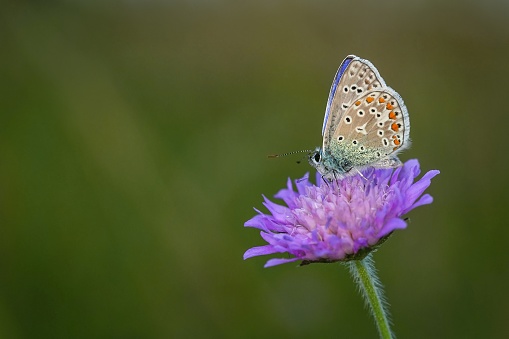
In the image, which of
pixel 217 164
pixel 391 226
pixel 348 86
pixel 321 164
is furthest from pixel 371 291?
pixel 217 164

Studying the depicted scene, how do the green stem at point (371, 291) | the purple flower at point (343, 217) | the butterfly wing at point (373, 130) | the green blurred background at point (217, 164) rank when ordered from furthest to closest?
the green blurred background at point (217, 164), the butterfly wing at point (373, 130), the purple flower at point (343, 217), the green stem at point (371, 291)

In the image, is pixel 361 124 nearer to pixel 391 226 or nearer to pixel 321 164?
pixel 321 164

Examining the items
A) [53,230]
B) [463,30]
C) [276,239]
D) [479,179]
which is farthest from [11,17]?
[463,30]

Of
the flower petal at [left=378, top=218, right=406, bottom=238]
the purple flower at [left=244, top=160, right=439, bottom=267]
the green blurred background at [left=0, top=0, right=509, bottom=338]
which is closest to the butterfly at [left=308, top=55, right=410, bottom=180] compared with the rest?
the purple flower at [left=244, top=160, right=439, bottom=267]

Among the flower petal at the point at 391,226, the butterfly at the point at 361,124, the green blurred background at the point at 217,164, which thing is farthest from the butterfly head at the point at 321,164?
the green blurred background at the point at 217,164

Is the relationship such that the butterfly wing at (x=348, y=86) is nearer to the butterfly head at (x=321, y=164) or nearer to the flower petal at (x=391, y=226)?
the butterfly head at (x=321, y=164)

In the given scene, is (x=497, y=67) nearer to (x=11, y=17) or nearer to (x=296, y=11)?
(x=296, y=11)
